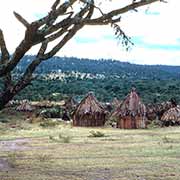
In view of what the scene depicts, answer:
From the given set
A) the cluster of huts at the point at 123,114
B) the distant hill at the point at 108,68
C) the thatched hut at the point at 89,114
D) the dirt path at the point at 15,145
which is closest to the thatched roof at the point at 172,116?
the cluster of huts at the point at 123,114

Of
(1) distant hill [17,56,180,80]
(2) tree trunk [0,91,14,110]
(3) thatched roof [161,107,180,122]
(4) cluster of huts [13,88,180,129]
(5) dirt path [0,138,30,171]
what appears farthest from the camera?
(1) distant hill [17,56,180,80]

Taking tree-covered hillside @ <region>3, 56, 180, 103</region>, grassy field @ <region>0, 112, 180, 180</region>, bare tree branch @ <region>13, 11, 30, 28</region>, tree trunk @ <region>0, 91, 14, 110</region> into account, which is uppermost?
tree-covered hillside @ <region>3, 56, 180, 103</region>

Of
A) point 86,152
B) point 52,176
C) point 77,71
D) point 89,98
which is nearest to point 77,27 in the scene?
point 52,176

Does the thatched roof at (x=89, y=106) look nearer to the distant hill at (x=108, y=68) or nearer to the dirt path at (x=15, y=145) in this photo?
the dirt path at (x=15, y=145)

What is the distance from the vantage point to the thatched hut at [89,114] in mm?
38281

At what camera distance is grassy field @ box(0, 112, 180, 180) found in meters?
15.1

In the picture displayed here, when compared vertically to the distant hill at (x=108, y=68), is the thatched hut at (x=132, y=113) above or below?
below

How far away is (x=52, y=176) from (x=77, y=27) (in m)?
4.86

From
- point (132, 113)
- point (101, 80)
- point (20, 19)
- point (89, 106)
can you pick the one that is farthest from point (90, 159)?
point (101, 80)

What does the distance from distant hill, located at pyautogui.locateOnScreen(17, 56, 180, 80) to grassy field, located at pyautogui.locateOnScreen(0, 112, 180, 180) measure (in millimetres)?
96158

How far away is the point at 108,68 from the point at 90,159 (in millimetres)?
116918

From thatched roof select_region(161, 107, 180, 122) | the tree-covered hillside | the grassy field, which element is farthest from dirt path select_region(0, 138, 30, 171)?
the tree-covered hillside

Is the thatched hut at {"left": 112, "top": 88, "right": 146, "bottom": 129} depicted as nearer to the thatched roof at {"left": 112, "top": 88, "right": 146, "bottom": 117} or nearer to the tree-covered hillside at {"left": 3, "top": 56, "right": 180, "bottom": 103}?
the thatched roof at {"left": 112, "top": 88, "right": 146, "bottom": 117}

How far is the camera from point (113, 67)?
446 ft
